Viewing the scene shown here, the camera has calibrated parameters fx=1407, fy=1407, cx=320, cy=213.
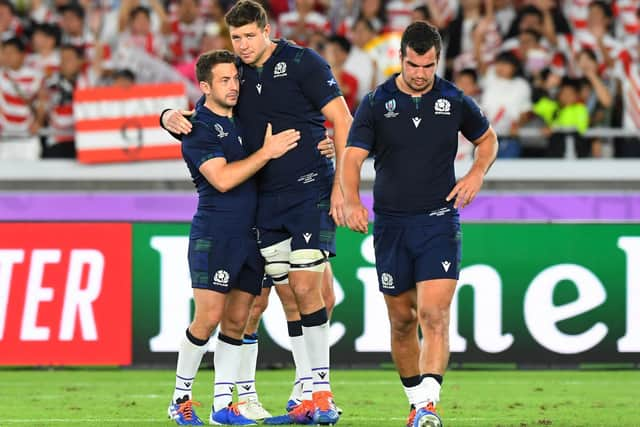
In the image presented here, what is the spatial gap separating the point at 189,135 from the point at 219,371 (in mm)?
1387

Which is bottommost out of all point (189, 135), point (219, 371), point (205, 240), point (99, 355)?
point (99, 355)

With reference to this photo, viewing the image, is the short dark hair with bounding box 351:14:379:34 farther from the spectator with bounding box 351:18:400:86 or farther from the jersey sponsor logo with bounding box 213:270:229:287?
the jersey sponsor logo with bounding box 213:270:229:287

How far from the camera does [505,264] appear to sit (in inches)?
472

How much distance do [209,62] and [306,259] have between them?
1.25 metres

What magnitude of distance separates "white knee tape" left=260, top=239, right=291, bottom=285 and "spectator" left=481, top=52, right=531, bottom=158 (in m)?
6.33

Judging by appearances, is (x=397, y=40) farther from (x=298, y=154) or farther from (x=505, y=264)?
(x=298, y=154)

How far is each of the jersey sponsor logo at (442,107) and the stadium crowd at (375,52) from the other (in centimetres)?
630

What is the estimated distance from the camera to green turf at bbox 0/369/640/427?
870 centimetres

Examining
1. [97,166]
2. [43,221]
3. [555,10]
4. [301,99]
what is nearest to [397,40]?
[555,10]

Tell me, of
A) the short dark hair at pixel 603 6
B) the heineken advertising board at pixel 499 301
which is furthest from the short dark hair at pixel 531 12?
the heineken advertising board at pixel 499 301

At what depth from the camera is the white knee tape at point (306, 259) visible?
8047 mm

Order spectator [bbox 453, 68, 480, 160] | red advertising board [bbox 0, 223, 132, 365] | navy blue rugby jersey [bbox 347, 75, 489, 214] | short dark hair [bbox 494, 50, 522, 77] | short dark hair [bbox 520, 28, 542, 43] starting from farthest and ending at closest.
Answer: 1. short dark hair [bbox 520, 28, 542, 43]
2. short dark hair [bbox 494, 50, 522, 77]
3. spectator [bbox 453, 68, 480, 160]
4. red advertising board [bbox 0, 223, 132, 365]
5. navy blue rugby jersey [bbox 347, 75, 489, 214]

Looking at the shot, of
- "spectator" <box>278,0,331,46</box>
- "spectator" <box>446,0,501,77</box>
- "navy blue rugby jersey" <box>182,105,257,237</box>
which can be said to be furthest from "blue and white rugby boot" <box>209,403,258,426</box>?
"spectator" <box>278,0,331,46</box>

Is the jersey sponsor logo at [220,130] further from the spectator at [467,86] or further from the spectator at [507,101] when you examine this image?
the spectator at [507,101]
